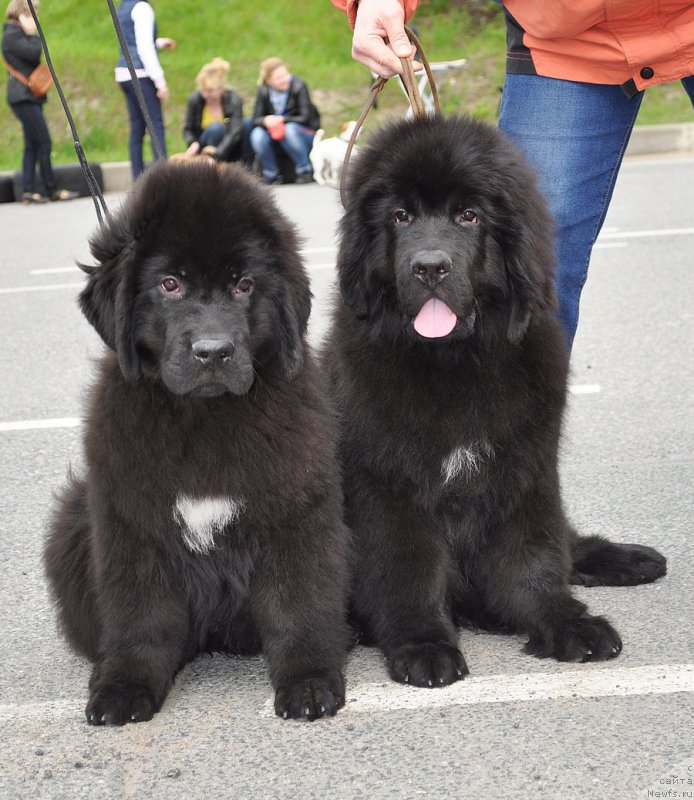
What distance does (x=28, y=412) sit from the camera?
5.94 m

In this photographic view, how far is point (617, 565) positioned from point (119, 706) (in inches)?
65.3

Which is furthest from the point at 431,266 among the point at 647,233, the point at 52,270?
the point at 52,270

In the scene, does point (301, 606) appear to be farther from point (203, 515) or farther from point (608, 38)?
point (608, 38)

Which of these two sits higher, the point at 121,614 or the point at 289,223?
the point at 289,223

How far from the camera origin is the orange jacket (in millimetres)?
3439

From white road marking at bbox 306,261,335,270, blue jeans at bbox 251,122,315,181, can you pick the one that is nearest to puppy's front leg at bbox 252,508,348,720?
white road marking at bbox 306,261,335,270

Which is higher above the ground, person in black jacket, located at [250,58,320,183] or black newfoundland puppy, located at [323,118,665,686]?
black newfoundland puppy, located at [323,118,665,686]

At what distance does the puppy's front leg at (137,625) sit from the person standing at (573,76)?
1.60m

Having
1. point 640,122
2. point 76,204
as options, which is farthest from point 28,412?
point 640,122

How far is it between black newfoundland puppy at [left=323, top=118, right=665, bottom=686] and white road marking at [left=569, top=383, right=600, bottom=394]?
8.90 ft

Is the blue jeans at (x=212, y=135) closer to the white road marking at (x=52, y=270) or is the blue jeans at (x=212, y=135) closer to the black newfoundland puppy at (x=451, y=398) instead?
the white road marking at (x=52, y=270)

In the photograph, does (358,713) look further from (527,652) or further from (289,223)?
(289,223)

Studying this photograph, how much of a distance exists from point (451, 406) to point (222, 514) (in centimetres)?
71

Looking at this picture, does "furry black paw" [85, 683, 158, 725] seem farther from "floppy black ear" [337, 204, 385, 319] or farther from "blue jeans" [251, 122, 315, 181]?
"blue jeans" [251, 122, 315, 181]
